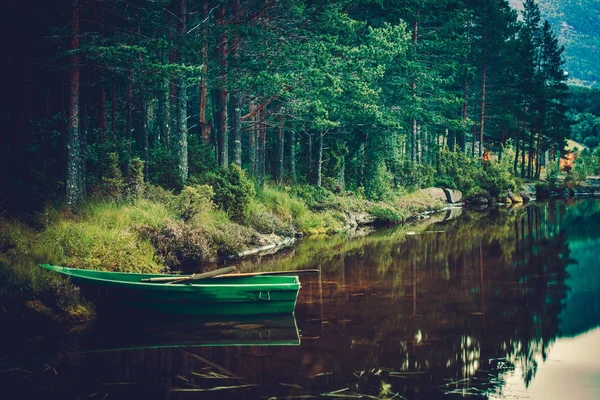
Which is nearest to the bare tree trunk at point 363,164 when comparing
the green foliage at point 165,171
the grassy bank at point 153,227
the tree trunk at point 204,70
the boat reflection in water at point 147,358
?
the grassy bank at point 153,227

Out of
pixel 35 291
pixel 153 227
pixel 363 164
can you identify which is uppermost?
pixel 363 164

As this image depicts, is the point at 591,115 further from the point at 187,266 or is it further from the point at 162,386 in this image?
the point at 162,386

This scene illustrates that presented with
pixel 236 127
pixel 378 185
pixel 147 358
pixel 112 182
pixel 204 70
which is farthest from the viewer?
pixel 378 185

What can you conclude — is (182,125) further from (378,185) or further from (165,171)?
(378,185)

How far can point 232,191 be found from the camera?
82.8 feet

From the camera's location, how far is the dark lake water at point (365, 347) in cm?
989

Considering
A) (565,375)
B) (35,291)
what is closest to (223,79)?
(35,291)

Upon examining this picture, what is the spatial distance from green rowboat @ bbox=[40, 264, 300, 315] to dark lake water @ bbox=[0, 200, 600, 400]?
304 millimetres

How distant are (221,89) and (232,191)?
464 centimetres

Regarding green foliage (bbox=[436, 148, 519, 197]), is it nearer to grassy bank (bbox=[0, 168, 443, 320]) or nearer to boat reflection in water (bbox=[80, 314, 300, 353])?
grassy bank (bbox=[0, 168, 443, 320])

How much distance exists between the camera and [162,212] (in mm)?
21000

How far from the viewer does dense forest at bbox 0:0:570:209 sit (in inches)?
860

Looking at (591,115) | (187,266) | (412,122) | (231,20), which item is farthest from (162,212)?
(591,115)

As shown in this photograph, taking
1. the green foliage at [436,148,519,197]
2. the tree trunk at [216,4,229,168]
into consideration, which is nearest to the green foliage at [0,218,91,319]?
the tree trunk at [216,4,229,168]
